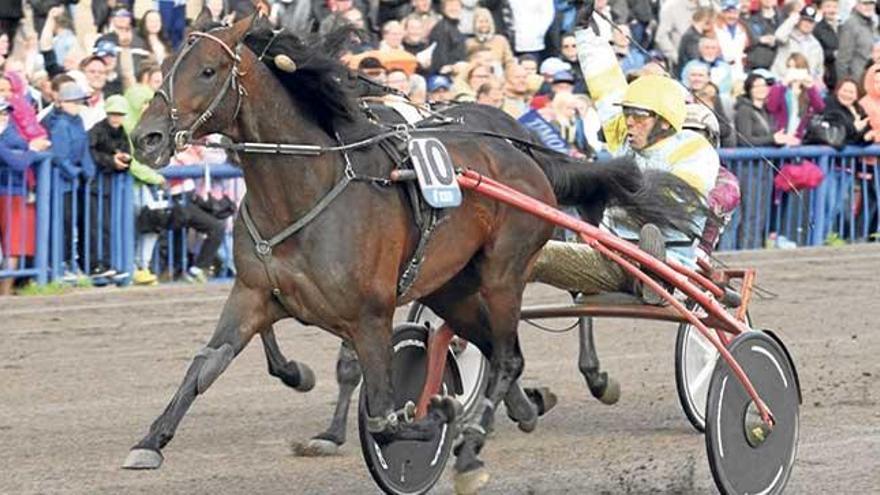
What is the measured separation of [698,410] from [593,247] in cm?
142

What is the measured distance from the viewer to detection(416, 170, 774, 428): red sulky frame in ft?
23.4

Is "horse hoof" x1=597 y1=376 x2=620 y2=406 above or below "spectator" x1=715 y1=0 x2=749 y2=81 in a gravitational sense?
below

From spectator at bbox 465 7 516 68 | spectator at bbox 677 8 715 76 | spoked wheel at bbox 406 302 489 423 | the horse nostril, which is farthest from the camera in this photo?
spectator at bbox 677 8 715 76

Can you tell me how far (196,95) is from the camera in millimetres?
6465

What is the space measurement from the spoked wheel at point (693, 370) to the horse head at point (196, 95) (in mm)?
2670

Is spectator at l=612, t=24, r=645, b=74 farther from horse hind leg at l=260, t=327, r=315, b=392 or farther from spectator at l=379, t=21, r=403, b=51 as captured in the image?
horse hind leg at l=260, t=327, r=315, b=392

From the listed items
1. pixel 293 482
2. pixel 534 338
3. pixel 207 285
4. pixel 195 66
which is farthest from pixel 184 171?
pixel 195 66

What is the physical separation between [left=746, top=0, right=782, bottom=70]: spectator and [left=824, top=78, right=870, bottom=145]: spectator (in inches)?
32.2

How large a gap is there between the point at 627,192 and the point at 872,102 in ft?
29.3

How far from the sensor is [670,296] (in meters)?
7.55

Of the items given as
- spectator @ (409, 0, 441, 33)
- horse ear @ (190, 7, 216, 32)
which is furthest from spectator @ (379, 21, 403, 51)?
horse ear @ (190, 7, 216, 32)

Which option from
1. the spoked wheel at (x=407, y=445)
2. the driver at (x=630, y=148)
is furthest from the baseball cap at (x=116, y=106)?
the spoked wheel at (x=407, y=445)

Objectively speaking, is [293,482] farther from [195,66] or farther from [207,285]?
[207,285]

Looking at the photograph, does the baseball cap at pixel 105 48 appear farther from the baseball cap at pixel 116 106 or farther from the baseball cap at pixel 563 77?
the baseball cap at pixel 563 77
